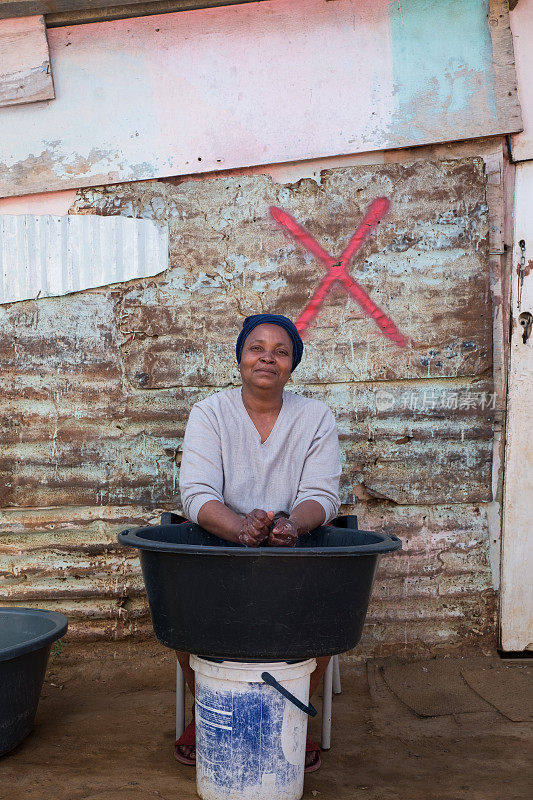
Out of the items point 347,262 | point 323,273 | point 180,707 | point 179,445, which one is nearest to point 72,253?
point 179,445

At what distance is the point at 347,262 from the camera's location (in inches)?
143

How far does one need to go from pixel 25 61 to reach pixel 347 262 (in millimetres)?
1753

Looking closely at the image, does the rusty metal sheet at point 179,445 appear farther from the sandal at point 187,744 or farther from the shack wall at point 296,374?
the sandal at point 187,744

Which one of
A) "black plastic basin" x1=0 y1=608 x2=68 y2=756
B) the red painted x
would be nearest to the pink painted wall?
the red painted x

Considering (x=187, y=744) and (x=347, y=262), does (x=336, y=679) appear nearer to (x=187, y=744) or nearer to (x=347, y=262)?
(x=187, y=744)

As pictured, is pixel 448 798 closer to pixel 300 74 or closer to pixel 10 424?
→ pixel 10 424

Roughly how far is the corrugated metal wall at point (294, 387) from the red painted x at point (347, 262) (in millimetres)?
36

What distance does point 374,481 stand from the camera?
3.69 m

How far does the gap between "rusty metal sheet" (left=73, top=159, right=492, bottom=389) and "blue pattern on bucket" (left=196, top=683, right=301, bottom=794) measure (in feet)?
5.48

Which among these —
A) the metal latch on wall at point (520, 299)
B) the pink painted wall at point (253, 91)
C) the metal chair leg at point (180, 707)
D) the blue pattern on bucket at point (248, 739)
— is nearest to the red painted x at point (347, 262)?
the pink painted wall at point (253, 91)

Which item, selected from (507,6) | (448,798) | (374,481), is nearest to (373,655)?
(374,481)

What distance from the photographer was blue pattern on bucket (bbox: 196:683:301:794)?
2326 mm

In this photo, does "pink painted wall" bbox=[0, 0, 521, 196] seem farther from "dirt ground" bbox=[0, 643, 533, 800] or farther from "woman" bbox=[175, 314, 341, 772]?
"dirt ground" bbox=[0, 643, 533, 800]

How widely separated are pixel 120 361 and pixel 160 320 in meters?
0.27
